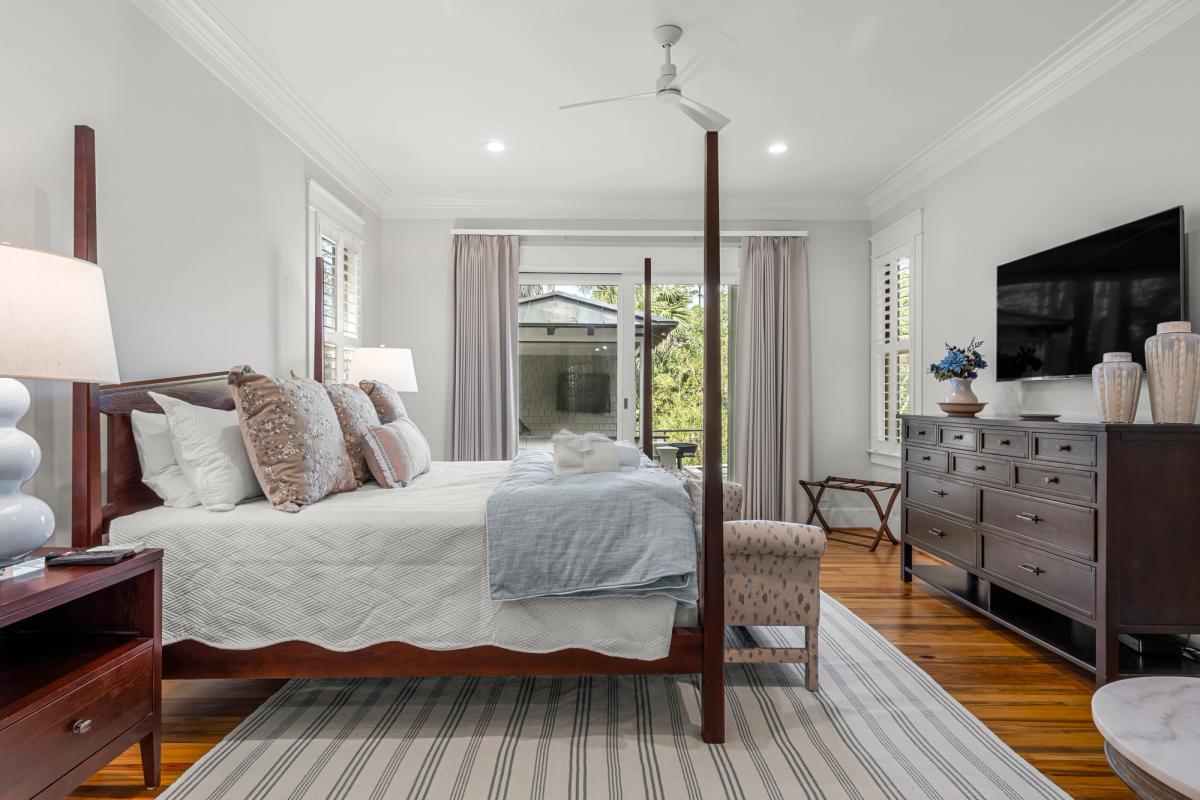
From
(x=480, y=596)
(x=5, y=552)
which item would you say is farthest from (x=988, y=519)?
(x=5, y=552)

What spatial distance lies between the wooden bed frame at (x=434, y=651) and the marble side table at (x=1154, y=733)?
94 centimetres

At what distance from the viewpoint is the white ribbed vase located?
7.87ft

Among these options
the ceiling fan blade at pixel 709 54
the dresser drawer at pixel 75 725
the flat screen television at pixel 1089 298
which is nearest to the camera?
the dresser drawer at pixel 75 725

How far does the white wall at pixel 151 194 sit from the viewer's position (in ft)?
6.42

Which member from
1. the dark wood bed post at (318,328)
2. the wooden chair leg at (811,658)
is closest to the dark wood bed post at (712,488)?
the wooden chair leg at (811,658)

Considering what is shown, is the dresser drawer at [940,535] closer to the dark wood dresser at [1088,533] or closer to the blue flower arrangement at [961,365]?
the dark wood dresser at [1088,533]

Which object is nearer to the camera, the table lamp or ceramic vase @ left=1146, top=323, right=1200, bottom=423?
the table lamp

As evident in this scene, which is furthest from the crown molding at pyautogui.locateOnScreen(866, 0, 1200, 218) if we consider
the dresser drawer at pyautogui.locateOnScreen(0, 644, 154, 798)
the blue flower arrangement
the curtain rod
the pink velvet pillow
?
the dresser drawer at pyautogui.locateOnScreen(0, 644, 154, 798)

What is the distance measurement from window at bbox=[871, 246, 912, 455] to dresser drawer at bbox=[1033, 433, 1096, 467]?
6.55ft

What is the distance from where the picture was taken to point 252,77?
3.06 m

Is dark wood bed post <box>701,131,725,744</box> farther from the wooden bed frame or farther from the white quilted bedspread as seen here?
the white quilted bedspread

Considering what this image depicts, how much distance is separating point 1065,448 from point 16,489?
3.27 metres

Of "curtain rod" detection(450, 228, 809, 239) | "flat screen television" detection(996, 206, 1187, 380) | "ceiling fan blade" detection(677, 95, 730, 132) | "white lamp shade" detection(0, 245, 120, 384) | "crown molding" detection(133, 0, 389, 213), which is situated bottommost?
"white lamp shade" detection(0, 245, 120, 384)

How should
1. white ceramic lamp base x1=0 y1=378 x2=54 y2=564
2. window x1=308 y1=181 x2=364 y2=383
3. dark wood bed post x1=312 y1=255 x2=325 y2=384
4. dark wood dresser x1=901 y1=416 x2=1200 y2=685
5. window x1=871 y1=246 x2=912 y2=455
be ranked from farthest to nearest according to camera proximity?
window x1=871 y1=246 x2=912 y2=455 → window x1=308 y1=181 x2=364 y2=383 → dark wood bed post x1=312 y1=255 x2=325 y2=384 → dark wood dresser x1=901 y1=416 x2=1200 y2=685 → white ceramic lamp base x1=0 y1=378 x2=54 y2=564
